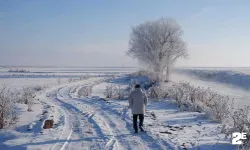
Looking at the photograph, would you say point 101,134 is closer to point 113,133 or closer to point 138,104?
point 113,133

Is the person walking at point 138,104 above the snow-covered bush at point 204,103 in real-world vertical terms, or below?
above

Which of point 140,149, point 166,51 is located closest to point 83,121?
point 140,149

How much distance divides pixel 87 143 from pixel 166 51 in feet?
160

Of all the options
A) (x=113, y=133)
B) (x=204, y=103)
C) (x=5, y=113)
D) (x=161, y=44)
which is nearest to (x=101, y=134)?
(x=113, y=133)

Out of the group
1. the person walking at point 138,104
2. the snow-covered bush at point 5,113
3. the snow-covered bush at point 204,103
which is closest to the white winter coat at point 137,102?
the person walking at point 138,104

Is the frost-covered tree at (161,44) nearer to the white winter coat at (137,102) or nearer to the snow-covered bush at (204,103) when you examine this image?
the snow-covered bush at (204,103)

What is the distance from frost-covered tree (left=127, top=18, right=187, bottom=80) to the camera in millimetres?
57406

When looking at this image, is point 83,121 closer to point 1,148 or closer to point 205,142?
point 1,148

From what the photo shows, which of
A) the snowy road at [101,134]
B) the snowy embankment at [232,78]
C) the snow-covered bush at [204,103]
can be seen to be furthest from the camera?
the snowy embankment at [232,78]

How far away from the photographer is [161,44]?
5741 cm

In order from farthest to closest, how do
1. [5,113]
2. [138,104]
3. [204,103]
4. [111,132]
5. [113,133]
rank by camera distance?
[204,103] → [5,113] → [138,104] → [111,132] → [113,133]

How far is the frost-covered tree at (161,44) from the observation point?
188 feet

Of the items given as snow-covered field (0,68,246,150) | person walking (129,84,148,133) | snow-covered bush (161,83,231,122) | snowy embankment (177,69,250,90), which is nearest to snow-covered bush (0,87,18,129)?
snow-covered field (0,68,246,150)

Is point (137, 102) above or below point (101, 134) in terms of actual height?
above
